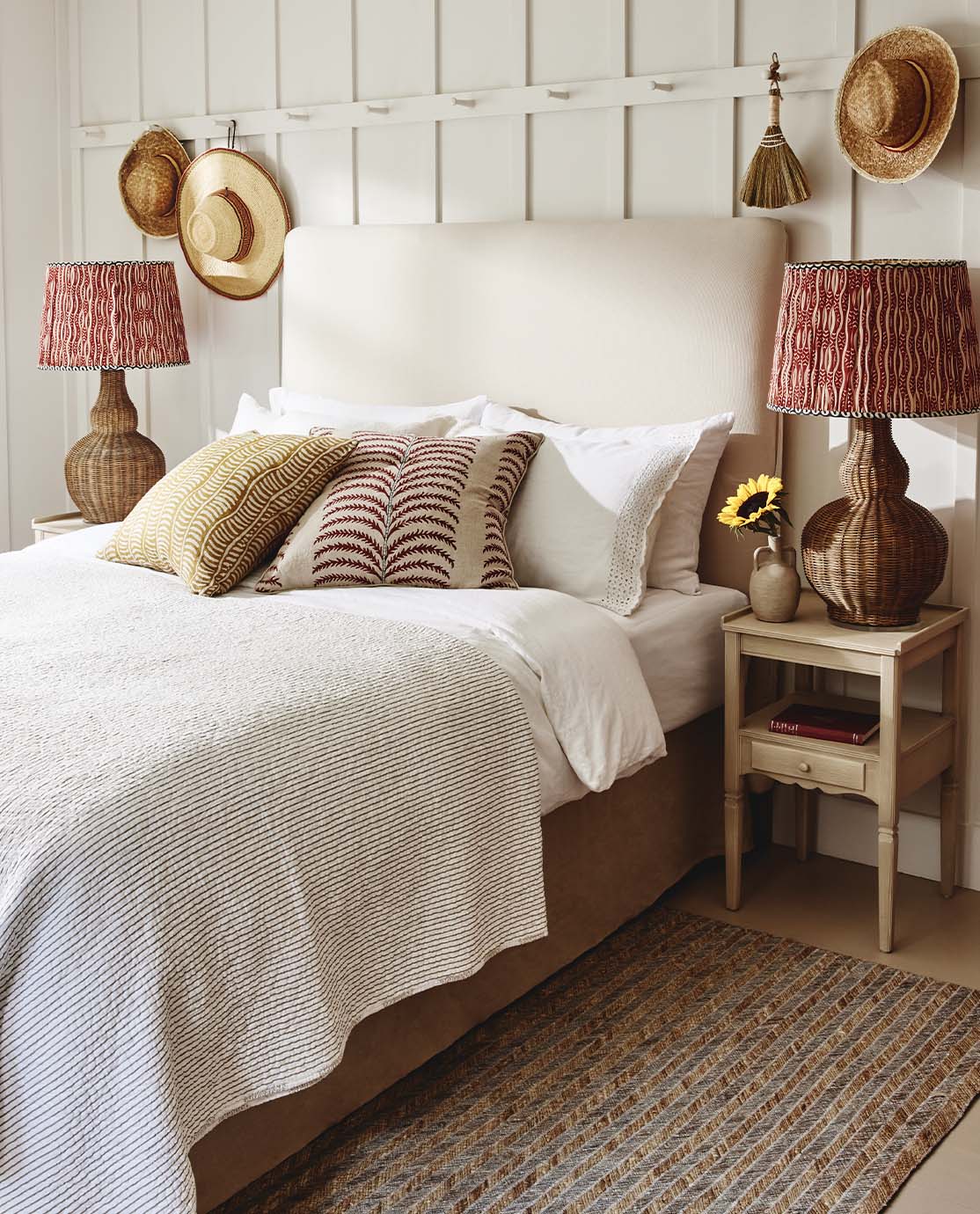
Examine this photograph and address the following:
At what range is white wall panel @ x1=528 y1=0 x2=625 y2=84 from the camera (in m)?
3.23

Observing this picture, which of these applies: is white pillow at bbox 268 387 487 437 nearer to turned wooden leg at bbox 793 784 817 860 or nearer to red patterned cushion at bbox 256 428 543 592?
red patterned cushion at bbox 256 428 543 592

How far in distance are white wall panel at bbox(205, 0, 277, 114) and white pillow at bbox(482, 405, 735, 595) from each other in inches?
65.4

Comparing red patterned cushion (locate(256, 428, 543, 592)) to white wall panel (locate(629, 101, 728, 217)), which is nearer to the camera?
red patterned cushion (locate(256, 428, 543, 592))

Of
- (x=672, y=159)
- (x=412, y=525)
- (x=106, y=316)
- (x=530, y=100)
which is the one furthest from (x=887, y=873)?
(x=106, y=316)

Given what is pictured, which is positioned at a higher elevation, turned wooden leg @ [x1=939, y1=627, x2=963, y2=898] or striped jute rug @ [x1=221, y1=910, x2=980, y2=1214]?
turned wooden leg @ [x1=939, y1=627, x2=963, y2=898]

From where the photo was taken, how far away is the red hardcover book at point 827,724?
2.71 meters

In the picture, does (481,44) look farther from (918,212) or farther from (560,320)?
(918,212)

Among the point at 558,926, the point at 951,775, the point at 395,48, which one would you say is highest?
the point at 395,48

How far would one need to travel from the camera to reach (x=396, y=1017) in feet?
7.30

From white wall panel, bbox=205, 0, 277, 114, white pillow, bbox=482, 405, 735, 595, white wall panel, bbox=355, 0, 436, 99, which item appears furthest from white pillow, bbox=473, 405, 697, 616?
white wall panel, bbox=205, 0, 277, 114

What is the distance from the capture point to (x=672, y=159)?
3186 millimetres

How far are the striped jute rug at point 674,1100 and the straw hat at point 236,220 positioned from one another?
2353mm

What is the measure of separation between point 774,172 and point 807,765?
1.31 metres

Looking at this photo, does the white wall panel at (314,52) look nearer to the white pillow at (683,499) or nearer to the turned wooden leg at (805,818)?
the white pillow at (683,499)
